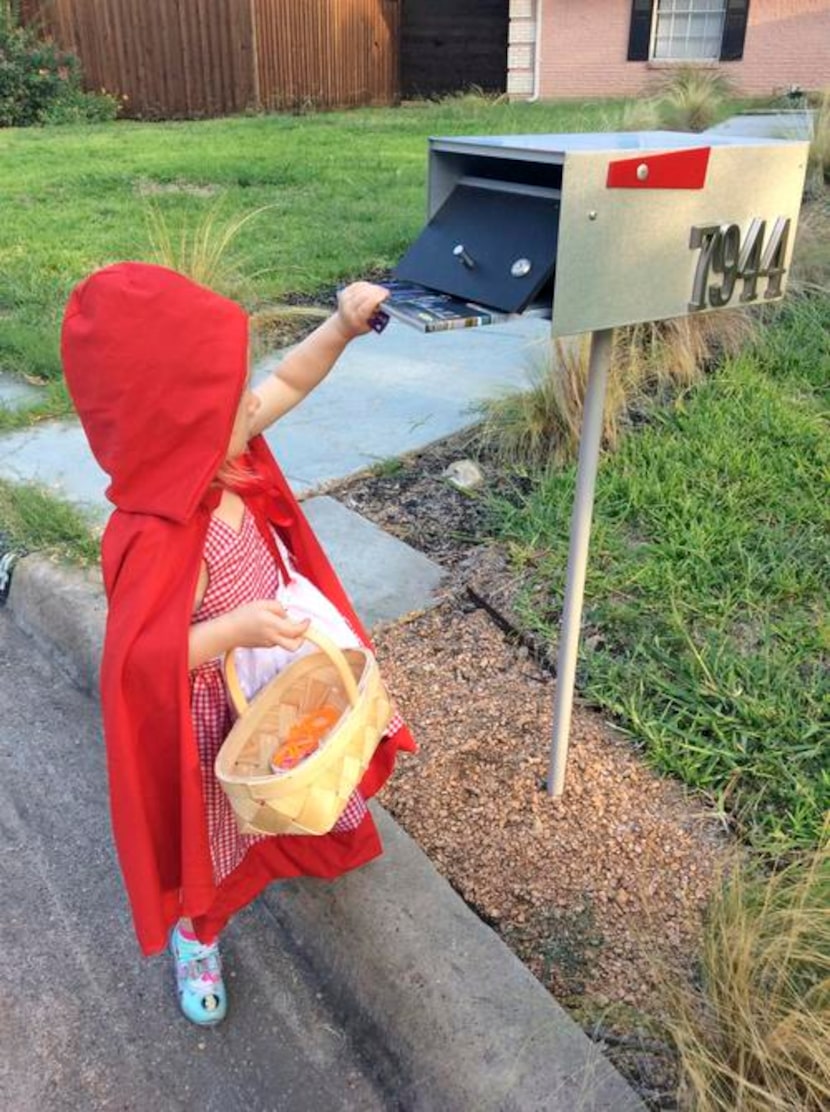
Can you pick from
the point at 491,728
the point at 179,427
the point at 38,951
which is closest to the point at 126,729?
the point at 179,427

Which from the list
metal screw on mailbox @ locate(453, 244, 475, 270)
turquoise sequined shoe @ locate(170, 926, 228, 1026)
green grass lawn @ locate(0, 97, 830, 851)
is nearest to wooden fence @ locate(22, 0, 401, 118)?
green grass lawn @ locate(0, 97, 830, 851)

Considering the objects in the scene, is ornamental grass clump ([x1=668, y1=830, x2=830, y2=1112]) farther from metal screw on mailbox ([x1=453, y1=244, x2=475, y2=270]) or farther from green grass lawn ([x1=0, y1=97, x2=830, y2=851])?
metal screw on mailbox ([x1=453, y1=244, x2=475, y2=270])

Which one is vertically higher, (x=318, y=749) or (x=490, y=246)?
(x=490, y=246)

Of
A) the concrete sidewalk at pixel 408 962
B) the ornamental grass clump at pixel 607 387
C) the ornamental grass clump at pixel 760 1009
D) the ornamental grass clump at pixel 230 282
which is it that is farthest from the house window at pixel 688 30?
the ornamental grass clump at pixel 760 1009

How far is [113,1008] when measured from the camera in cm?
208

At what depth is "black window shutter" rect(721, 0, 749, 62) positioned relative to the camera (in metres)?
16.3

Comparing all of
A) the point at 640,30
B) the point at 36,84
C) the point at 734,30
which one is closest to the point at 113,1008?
the point at 36,84

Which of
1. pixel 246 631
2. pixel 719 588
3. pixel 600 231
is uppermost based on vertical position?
pixel 600 231

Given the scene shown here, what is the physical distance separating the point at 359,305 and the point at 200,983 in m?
1.35

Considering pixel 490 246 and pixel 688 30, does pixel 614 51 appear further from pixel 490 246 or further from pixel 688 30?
pixel 490 246

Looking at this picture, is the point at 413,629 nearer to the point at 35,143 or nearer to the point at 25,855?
the point at 25,855

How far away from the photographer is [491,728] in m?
2.60

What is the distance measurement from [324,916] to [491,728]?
686mm

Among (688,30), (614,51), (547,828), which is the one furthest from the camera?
(614,51)
